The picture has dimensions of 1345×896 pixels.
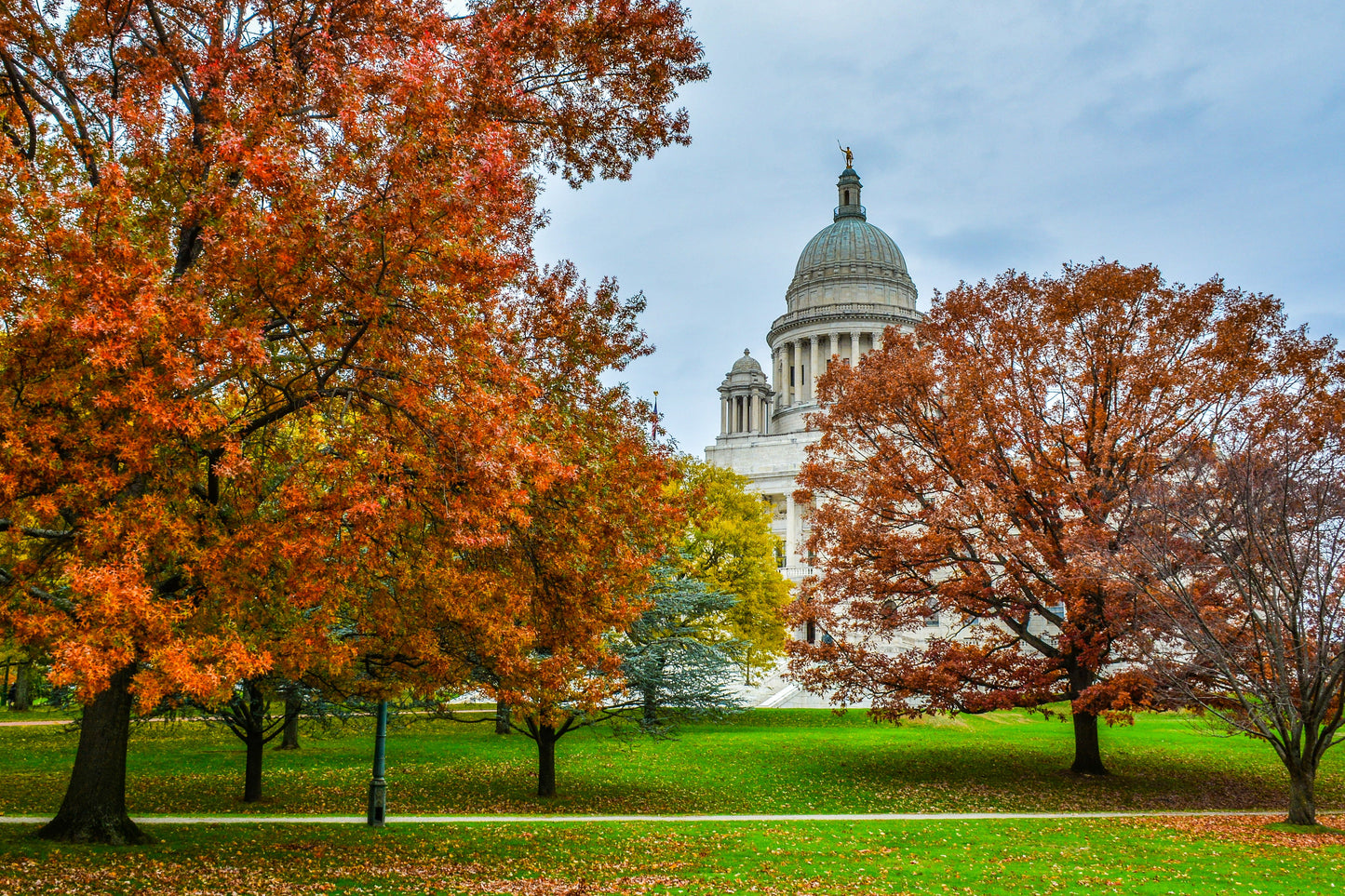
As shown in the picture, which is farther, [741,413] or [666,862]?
[741,413]

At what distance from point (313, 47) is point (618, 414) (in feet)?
18.1

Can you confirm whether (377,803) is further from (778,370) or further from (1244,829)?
(778,370)

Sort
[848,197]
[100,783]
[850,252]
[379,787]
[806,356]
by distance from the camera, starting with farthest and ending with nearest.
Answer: [848,197] < [850,252] < [806,356] < [379,787] < [100,783]

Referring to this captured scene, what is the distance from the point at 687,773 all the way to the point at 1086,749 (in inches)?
365

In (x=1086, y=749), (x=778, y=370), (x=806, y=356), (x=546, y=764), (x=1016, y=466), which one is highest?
(x=806, y=356)

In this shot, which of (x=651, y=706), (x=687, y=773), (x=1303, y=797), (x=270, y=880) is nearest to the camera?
(x=270, y=880)

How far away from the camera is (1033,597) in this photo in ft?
71.8

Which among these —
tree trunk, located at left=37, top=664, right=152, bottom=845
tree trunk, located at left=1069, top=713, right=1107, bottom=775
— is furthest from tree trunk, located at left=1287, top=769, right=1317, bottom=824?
tree trunk, located at left=37, top=664, right=152, bottom=845

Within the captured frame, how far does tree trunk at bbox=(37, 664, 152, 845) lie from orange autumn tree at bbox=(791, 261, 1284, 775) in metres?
15.1

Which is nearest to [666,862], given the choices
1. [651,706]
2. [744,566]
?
[651,706]

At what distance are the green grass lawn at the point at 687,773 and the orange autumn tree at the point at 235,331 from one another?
822 cm

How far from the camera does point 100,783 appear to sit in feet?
37.7

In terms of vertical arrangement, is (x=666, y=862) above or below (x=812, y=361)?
below

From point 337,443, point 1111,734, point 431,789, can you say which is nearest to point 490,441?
point 337,443
